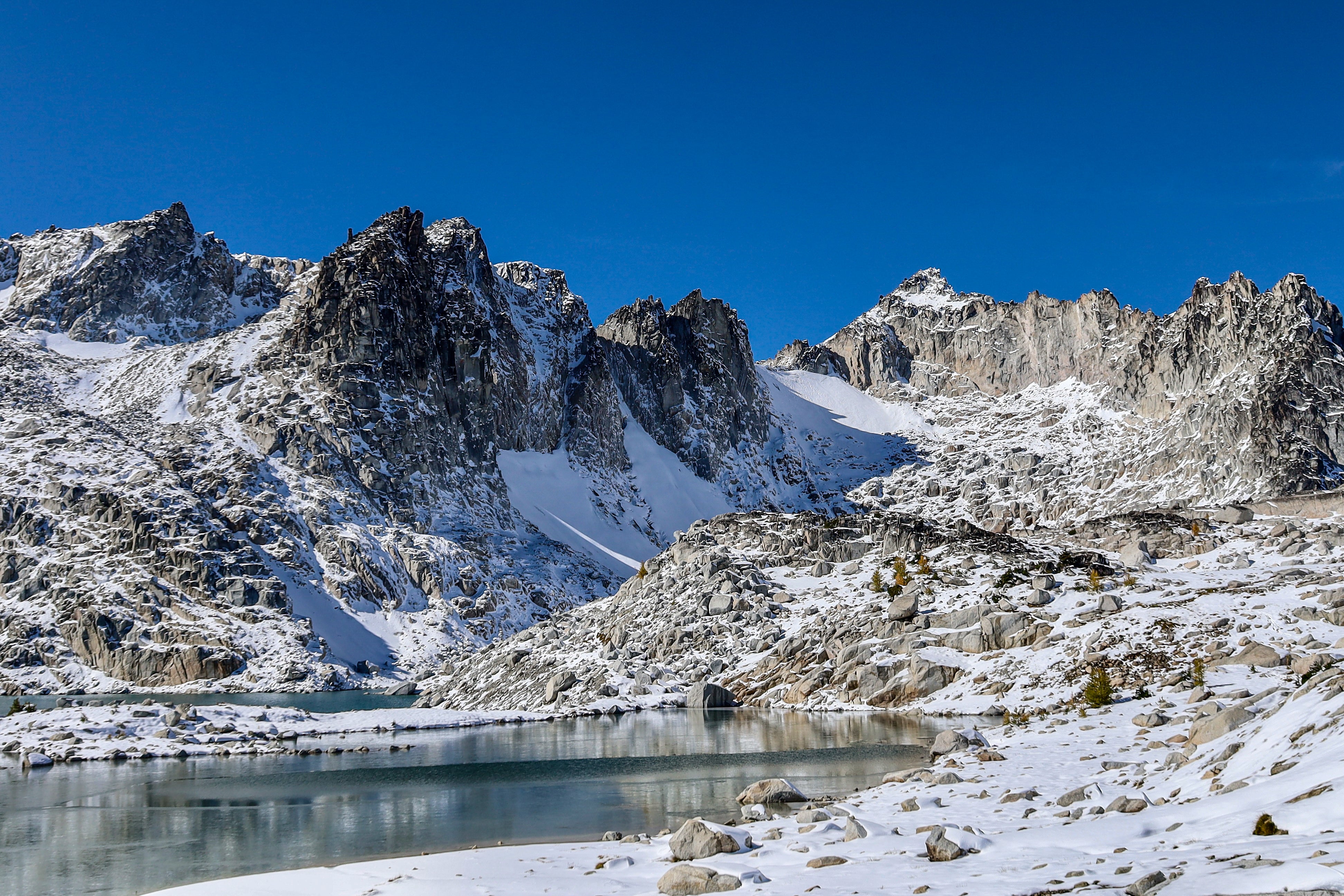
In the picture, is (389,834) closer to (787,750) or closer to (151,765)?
(787,750)

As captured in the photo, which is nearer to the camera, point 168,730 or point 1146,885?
point 1146,885

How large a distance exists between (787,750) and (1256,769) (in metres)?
39.8

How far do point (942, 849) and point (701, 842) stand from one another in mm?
6690

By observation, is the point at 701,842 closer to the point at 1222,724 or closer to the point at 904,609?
the point at 1222,724

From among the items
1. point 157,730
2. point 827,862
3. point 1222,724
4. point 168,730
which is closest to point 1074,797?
point 1222,724

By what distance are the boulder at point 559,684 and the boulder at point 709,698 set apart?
504 inches

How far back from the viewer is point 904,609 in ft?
309

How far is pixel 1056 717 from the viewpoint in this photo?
5794cm

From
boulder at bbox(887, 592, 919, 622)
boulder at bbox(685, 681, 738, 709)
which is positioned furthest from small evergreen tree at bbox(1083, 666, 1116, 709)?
boulder at bbox(685, 681, 738, 709)

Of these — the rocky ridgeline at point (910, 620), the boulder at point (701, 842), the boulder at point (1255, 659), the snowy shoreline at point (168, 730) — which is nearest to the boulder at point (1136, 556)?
the rocky ridgeline at point (910, 620)

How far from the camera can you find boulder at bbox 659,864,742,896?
78.9 ft

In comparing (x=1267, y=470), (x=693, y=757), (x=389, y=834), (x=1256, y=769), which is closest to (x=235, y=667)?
(x=693, y=757)

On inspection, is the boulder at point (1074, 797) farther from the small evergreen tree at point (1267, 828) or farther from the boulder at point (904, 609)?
the boulder at point (904, 609)

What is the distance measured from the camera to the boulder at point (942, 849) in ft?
78.5
